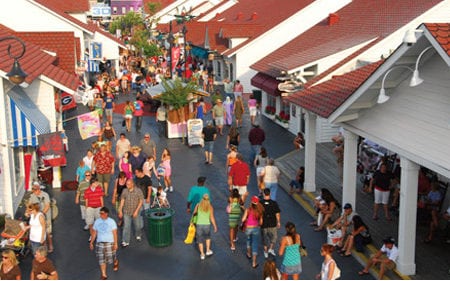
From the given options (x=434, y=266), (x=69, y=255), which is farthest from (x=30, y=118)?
(x=434, y=266)

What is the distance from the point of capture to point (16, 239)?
13.1m

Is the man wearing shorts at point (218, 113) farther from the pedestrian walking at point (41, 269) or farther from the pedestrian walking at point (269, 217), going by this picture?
the pedestrian walking at point (41, 269)

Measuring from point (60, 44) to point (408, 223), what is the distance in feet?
60.1

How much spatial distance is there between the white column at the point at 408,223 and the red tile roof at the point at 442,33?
3.02 m

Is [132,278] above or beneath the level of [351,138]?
beneath

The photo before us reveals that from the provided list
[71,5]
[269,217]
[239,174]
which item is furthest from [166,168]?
[71,5]

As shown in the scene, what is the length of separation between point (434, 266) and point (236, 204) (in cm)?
413

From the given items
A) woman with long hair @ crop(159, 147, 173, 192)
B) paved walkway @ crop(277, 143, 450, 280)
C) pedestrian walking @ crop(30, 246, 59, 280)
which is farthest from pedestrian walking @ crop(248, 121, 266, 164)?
pedestrian walking @ crop(30, 246, 59, 280)

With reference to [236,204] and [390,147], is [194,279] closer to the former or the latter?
[236,204]

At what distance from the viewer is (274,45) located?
125ft

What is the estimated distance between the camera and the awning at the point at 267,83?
2842 cm

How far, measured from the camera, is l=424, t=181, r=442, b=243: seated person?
45.2ft

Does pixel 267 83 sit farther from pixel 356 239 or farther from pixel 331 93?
pixel 356 239

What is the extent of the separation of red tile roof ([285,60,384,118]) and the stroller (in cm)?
727
